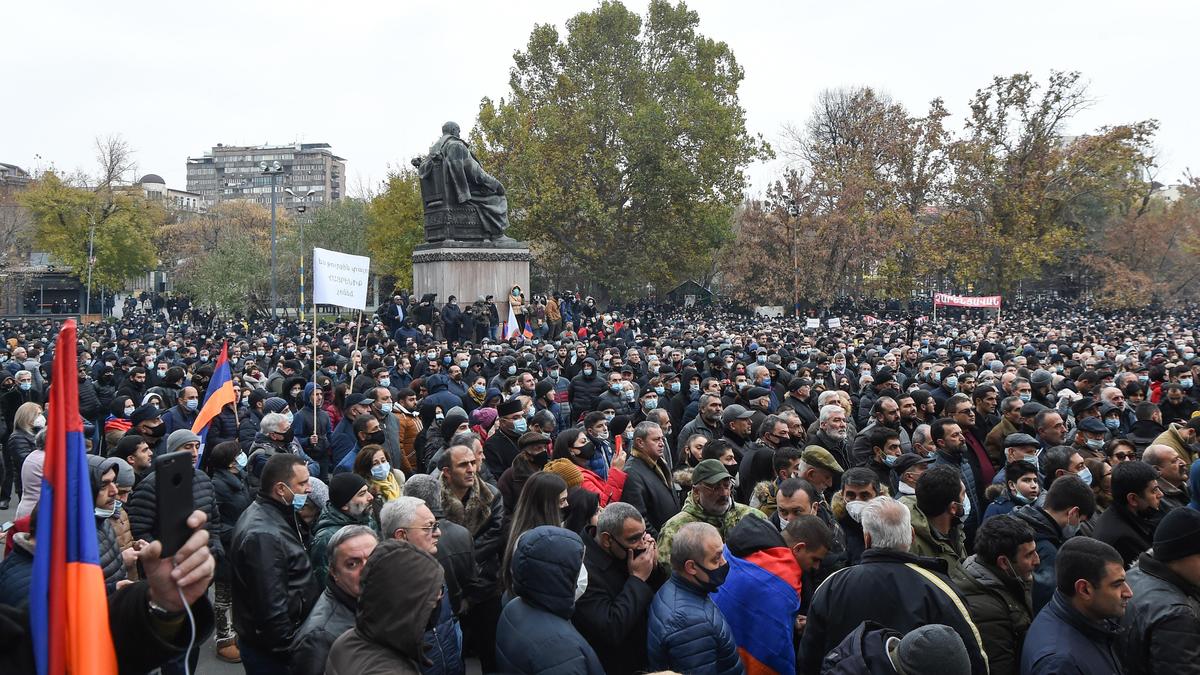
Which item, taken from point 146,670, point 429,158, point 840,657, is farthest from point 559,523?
point 429,158

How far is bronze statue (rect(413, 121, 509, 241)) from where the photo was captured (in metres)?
25.7

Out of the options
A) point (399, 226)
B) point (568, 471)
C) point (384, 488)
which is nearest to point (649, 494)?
point (568, 471)

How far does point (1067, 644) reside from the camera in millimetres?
3475

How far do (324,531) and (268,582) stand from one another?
18.2 inches

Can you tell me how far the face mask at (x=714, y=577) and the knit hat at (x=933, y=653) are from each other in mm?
1093

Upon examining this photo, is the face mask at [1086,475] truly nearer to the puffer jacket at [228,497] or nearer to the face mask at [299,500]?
the face mask at [299,500]

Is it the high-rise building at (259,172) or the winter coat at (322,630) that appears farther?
the high-rise building at (259,172)

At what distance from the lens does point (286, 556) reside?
15.4 ft

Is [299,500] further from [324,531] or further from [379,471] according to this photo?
[379,471]

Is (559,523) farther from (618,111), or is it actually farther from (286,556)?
(618,111)

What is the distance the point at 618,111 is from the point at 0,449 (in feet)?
122

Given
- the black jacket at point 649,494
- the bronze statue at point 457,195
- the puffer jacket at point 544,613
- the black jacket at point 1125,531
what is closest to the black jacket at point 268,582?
Result: the puffer jacket at point 544,613

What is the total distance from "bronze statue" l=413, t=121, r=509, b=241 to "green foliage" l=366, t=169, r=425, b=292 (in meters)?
25.0

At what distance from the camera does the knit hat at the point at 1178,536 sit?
375cm
